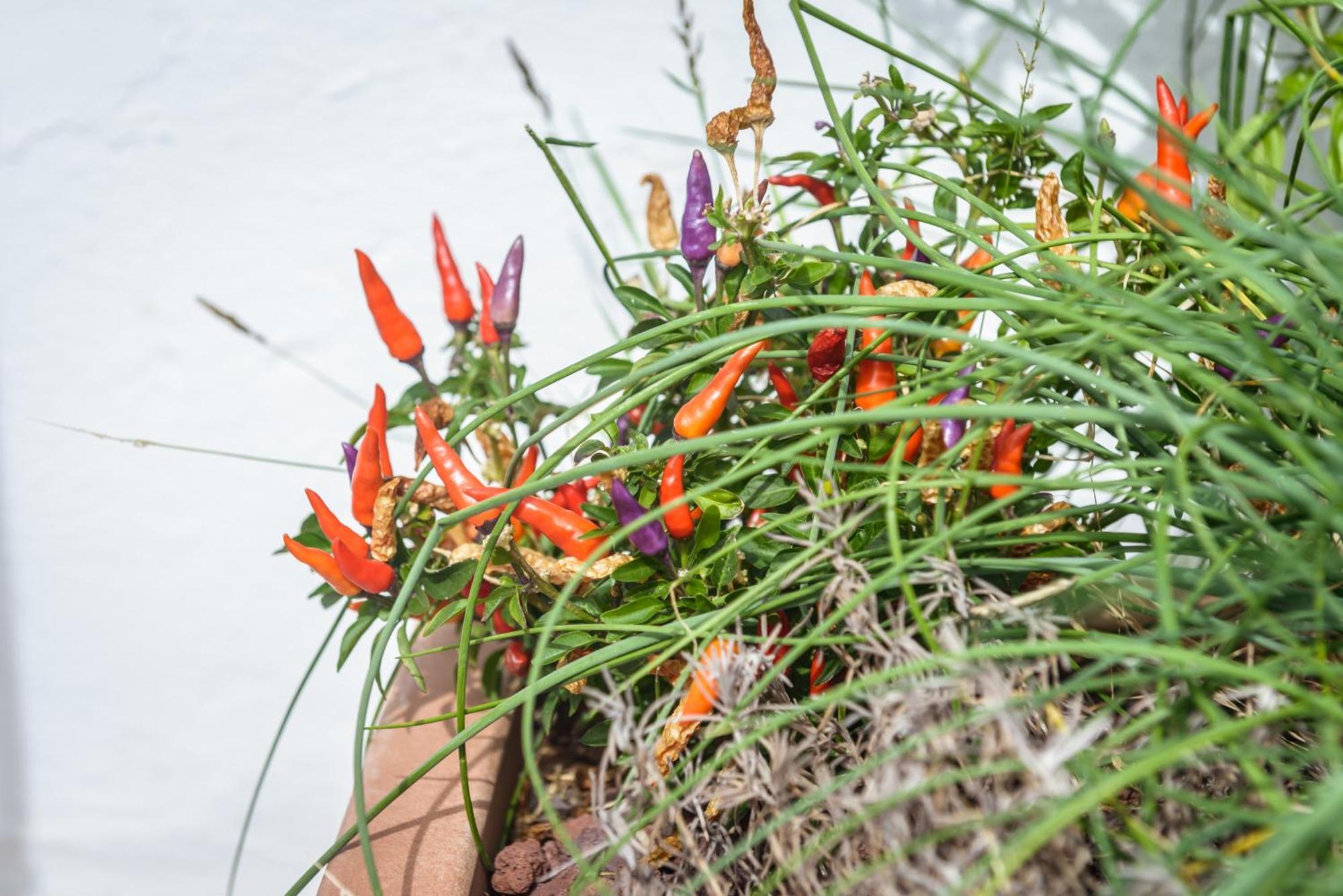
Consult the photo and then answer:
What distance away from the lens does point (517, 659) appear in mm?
633

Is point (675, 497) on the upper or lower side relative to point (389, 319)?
lower

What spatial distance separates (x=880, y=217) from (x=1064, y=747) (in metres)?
0.42

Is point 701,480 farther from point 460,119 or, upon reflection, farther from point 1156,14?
point 1156,14

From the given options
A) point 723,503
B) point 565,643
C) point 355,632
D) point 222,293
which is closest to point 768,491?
point 723,503

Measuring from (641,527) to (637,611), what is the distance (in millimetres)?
53

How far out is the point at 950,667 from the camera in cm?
37

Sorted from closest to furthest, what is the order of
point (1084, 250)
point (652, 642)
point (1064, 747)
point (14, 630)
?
point (1064, 747) < point (652, 642) < point (1084, 250) < point (14, 630)

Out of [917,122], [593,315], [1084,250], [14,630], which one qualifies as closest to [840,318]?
[917,122]

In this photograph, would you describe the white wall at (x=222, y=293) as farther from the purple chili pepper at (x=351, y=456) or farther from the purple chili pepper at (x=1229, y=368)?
the purple chili pepper at (x=1229, y=368)

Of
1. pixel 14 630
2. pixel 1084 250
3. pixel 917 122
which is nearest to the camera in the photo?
pixel 917 122

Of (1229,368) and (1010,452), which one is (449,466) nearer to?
(1010,452)

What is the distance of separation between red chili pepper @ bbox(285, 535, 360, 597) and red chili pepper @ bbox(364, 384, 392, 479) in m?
0.06

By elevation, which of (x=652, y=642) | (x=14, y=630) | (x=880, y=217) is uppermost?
(x=14, y=630)

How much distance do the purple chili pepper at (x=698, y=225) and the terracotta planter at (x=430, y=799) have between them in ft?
1.08
